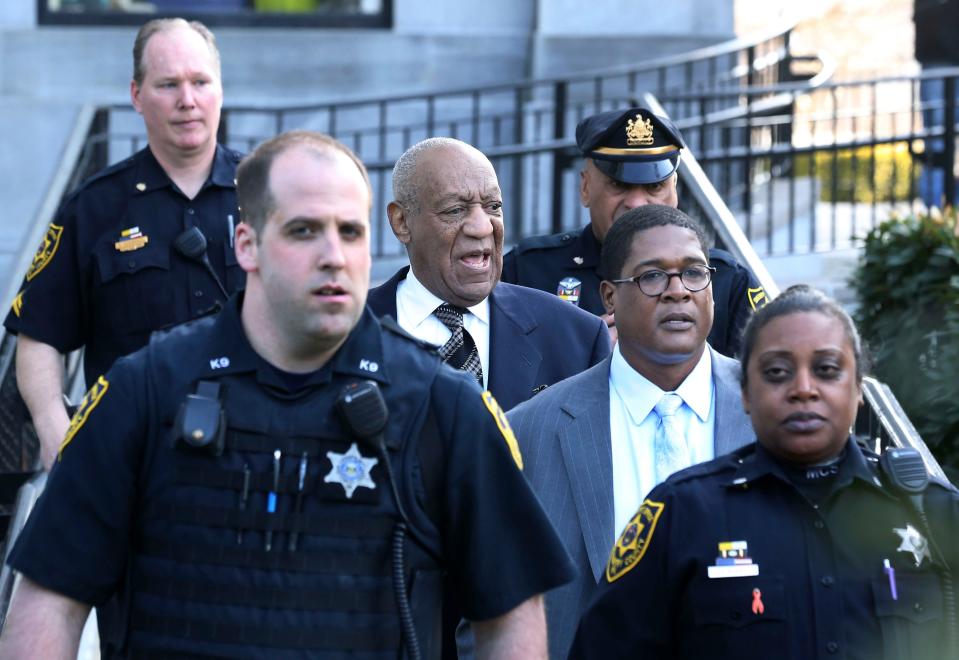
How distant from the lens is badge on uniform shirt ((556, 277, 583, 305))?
18.1 ft

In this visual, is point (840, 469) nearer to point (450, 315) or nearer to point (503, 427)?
point (503, 427)

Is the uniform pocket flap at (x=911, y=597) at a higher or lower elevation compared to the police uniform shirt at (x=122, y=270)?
lower

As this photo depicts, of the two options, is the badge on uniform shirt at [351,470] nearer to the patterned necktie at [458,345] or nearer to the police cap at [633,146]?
the patterned necktie at [458,345]

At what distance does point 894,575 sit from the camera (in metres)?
3.36

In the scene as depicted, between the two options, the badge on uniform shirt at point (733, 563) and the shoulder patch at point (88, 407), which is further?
the badge on uniform shirt at point (733, 563)

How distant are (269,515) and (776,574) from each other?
0.96 metres

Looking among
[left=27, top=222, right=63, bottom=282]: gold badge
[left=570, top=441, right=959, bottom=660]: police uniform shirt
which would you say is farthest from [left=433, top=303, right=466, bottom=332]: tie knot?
[left=570, top=441, right=959, bottom=660]: police uniform shirt

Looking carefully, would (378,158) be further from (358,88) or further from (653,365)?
(653,365)

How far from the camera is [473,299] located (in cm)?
477

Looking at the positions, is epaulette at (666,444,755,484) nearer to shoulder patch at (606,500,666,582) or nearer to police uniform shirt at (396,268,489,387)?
shoulder patch at (606,500,666,582)

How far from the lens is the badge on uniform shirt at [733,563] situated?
3.38 meters

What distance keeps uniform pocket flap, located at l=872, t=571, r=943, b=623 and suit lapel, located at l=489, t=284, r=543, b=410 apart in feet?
4.99

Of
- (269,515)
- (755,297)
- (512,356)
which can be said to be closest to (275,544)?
(269,515)

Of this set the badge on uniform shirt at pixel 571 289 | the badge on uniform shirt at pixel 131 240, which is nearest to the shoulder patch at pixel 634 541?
the badge on uniform shirt at pixel 571 289
